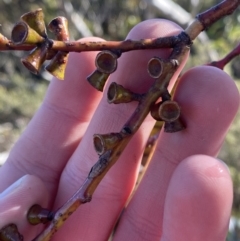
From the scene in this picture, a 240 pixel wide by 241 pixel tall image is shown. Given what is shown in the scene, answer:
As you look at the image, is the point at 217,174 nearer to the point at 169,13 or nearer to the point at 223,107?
the point at 223,107

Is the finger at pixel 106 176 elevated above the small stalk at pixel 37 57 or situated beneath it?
situated beneath

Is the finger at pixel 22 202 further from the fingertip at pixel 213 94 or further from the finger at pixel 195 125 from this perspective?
the fingertip at pixel 213 94

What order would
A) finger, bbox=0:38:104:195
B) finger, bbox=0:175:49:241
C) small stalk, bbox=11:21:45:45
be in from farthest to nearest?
finger, bbox=0:38:104:195, finger, bbox=0:175:49:241, small stalk, bbox=11:21:45:45

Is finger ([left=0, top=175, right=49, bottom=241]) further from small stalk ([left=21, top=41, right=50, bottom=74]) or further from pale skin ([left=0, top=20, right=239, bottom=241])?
small stalk ([left=21, top=41, right=50, bottom=74])

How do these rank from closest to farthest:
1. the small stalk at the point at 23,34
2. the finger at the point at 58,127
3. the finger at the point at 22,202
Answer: the small stalk at the point at 23,34, the finger at the point at 22,202, the finger at the point at 58,127

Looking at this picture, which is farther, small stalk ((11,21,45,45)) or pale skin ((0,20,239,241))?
pale skin ((0,20,239,241))

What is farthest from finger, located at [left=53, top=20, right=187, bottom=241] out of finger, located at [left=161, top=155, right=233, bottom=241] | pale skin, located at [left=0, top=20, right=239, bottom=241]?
finger, located at [left=161, top=155, right=233, bottom=241]

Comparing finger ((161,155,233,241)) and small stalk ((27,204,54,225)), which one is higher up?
small stalk ((27,204,54,225))

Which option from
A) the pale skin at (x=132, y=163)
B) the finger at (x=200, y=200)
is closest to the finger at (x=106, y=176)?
the pale skin at (x=132, y=163)

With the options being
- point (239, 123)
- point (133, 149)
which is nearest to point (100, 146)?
point (133, 149)
